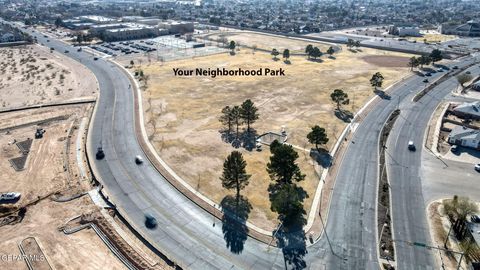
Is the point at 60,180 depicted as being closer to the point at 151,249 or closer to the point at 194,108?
the point at 151,249

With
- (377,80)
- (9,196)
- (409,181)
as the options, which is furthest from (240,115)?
(377,80)

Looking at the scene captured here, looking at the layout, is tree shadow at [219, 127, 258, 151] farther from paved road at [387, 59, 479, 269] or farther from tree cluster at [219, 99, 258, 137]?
paved road at [387, 59, 479, 269]

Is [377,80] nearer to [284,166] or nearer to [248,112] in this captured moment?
[248,112]

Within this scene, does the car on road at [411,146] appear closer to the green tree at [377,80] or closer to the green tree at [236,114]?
the green tree at [236,114]

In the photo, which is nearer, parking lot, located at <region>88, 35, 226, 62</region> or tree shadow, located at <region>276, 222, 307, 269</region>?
tree shadow, located at <region>276, 222, 307, 269</region>

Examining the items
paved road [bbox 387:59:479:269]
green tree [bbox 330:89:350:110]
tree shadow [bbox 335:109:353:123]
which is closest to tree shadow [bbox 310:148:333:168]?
paved road [bbox 387:59:479:269]
